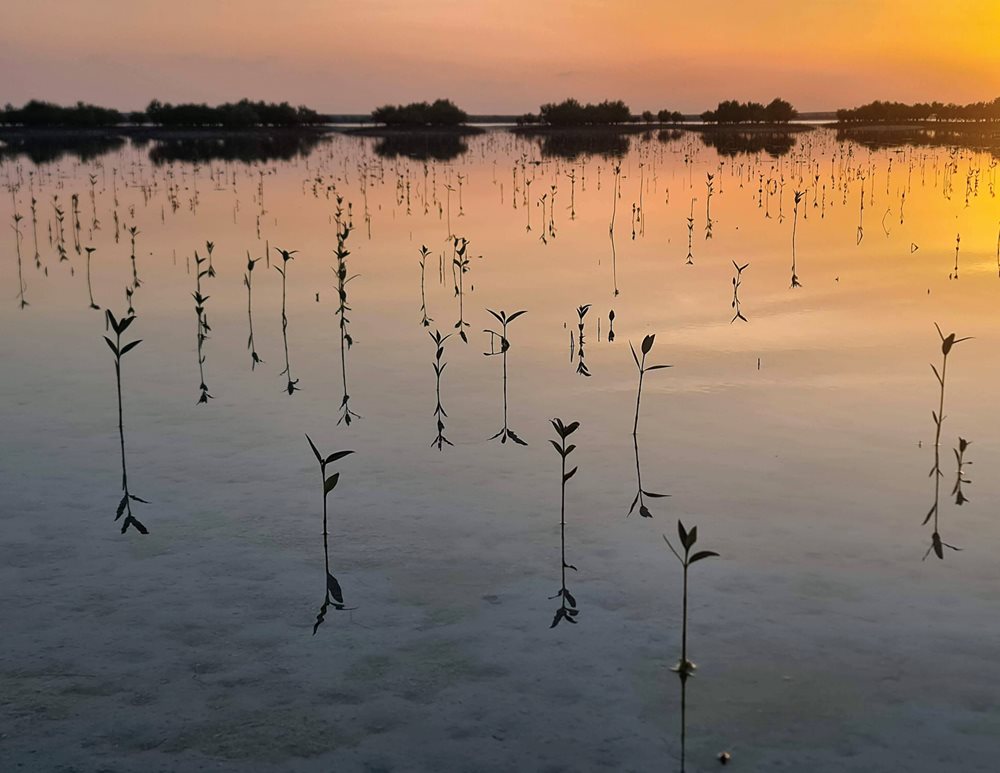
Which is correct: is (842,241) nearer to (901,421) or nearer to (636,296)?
(636,296)

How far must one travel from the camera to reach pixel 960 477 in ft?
17.1

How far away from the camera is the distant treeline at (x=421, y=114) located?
219 feet

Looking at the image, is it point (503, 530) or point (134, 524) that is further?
point (134, 524)

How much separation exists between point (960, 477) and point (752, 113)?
229ft

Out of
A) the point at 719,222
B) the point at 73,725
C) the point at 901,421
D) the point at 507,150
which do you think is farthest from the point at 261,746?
the point at 507,150

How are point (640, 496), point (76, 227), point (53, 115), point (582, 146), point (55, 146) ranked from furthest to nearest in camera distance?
point (53, 115)
point (55, 146)
point (582, 146)
point (76, 227)
point (640, 496)

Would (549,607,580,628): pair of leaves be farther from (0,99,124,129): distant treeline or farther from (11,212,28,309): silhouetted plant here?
(0,99,124,129): distant treeline

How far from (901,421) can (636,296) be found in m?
4.68

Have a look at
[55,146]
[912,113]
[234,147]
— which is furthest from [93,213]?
[912,113]

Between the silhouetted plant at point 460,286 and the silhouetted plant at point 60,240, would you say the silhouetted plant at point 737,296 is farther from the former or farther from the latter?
the silhouetted plant at point 60,240

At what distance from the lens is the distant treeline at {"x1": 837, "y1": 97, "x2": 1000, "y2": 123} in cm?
6981

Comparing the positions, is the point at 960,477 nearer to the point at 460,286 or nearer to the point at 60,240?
the point at 460,286

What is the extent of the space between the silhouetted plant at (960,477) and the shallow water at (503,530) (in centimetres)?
4

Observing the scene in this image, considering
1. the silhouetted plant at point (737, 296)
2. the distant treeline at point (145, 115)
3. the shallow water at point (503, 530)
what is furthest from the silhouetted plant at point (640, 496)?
the distant treeline at point (145, 115)
